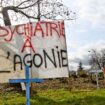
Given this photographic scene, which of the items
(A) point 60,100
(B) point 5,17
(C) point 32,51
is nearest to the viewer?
(C) point 32,51

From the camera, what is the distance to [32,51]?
299 inches

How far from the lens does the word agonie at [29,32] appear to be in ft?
25.0

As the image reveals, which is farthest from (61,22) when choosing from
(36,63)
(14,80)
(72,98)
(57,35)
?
(72,98)

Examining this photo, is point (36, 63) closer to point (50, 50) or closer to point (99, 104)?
point (50, 50)


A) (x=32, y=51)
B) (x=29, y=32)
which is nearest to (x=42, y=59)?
(x=32, y=51)

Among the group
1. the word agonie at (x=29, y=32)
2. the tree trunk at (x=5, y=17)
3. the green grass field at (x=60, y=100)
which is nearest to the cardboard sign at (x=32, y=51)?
the word agonie at (x=29, y=32)

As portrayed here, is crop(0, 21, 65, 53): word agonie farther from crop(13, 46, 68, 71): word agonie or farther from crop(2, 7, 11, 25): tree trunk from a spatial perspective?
crop(2, 7, 11, 25): tree trunk

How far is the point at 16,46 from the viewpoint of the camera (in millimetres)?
7605

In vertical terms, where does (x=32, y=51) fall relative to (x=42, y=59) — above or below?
above

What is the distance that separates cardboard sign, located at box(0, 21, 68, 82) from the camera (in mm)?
7586

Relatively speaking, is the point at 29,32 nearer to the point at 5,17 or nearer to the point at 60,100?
the point at 60,100

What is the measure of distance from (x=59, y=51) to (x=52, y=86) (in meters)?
13.7

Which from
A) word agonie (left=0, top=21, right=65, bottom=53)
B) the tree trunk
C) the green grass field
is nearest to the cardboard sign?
word agonie (left=0, top=21, right=65, bottom=53)

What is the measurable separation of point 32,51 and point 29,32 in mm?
350
